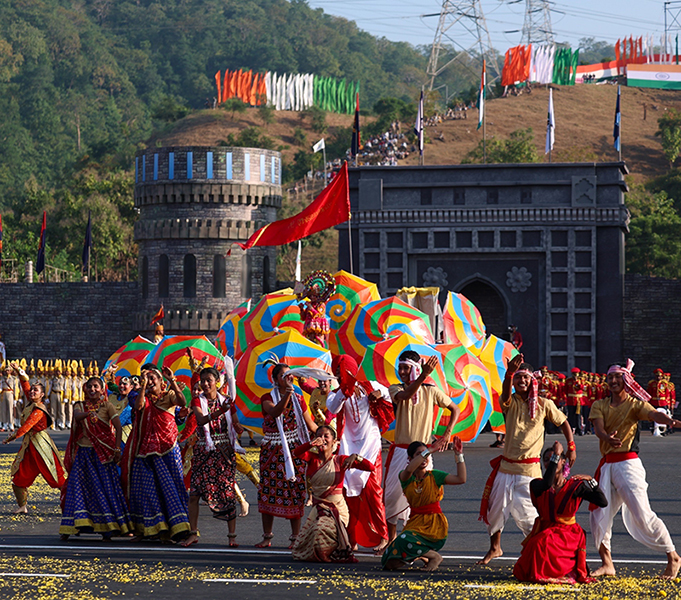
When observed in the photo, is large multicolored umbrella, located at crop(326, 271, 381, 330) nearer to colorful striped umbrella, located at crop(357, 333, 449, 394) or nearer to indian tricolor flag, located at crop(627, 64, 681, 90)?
colorful striped umbrella, located at crop(357, 333, 449, 394)

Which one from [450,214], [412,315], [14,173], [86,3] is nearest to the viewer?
[412,315]

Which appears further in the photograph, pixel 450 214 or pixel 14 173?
pixel 14 173

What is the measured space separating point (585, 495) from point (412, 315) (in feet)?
39.7

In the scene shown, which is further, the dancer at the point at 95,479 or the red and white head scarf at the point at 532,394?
the dancer at the point at 95,479

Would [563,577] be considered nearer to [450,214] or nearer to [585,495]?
[585,495]

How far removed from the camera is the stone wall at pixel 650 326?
3014 cm

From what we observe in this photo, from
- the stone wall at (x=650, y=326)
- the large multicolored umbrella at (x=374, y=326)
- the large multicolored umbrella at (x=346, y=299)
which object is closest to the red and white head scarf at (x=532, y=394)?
the large multicolored umbrella at (x=374, y=326)

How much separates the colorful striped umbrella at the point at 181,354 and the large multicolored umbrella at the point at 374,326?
254 cm

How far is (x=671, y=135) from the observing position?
275 ft

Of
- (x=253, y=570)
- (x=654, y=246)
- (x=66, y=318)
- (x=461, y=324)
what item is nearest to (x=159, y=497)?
(x=253, y=570)

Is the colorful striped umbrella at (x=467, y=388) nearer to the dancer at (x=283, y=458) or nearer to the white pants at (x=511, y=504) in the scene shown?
the dancer at (x=283, y=458)

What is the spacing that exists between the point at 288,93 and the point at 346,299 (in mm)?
92451

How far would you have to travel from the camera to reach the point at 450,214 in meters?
29.6

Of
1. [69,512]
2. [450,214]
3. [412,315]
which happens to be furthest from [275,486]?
[450,214]
